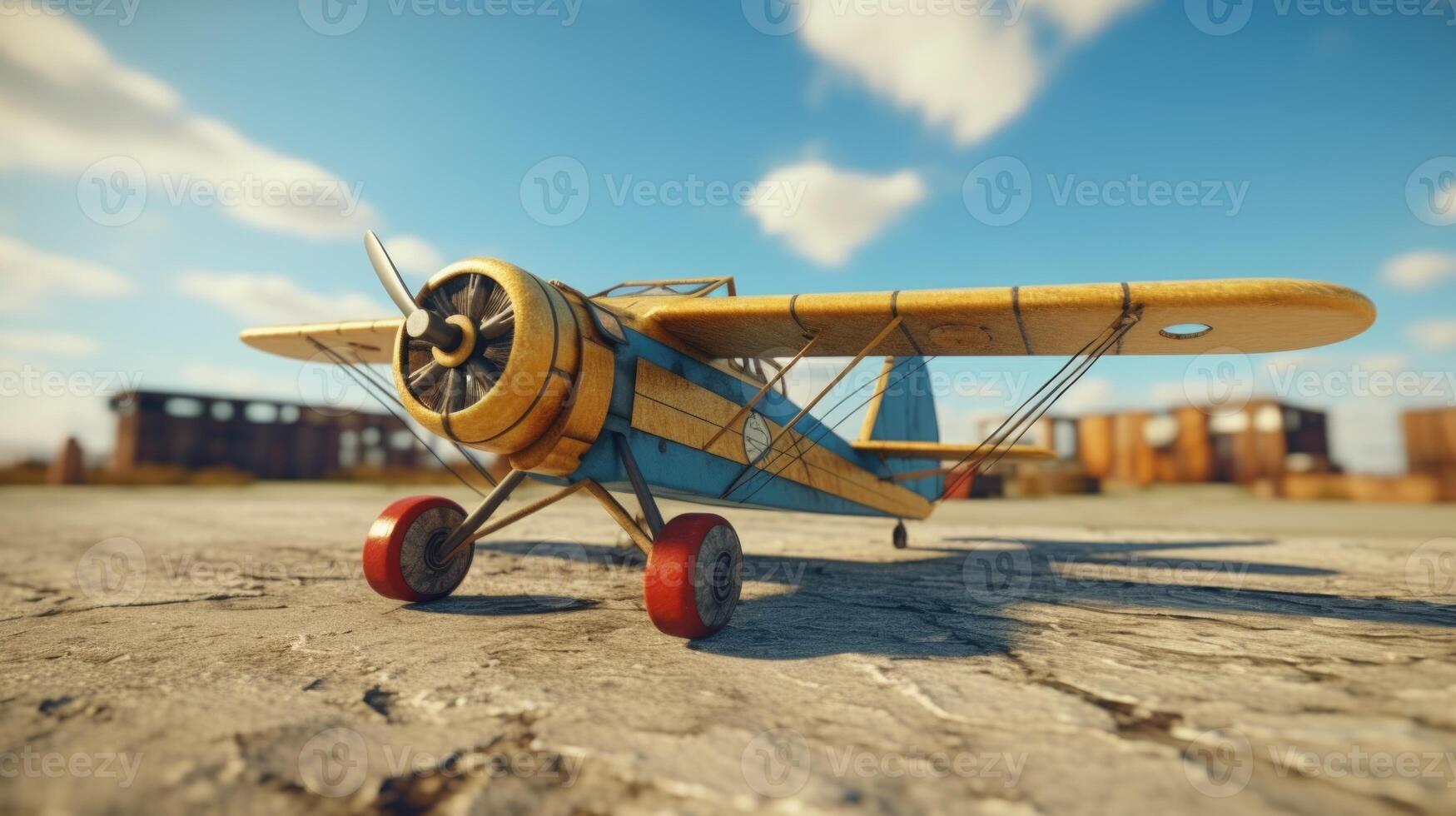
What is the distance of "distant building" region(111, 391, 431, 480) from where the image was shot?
94.1 ft

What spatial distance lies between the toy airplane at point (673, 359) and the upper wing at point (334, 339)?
44.7 inches

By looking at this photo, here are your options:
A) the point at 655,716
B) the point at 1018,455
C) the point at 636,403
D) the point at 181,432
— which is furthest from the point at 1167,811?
the point at 181,432

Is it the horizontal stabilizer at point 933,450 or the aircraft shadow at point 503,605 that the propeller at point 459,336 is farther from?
the horizontal stabilizer at point 933,450

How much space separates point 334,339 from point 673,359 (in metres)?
4.70

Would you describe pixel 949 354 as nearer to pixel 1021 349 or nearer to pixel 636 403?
pixel 1021 349

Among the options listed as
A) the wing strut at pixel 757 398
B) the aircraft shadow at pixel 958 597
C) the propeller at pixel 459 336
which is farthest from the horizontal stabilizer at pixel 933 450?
the propeller at pixel 459 336

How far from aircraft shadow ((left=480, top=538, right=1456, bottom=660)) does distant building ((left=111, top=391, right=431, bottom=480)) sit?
25.2 m

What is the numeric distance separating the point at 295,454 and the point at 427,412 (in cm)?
3542

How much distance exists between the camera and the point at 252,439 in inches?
1249

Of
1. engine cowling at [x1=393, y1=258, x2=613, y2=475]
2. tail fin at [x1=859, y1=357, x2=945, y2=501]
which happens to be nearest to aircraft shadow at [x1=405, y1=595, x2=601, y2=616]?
engine cowling at [x1=393, y1=258, x2=613, y2=475]

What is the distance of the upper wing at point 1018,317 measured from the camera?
13.0 feet

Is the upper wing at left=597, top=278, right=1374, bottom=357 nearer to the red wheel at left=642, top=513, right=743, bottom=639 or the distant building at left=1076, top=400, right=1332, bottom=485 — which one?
the red wheel at left=642, top=513, right=743, bottom=639

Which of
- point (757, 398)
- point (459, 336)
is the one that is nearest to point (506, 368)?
point (459, 336)

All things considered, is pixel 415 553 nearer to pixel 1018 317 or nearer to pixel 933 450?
pixel 1018 317
